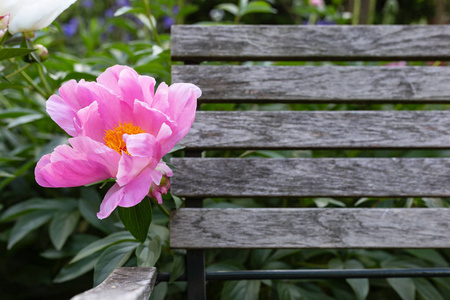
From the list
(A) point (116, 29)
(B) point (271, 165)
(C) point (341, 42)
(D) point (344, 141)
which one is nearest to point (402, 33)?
(C) point (341, 42)

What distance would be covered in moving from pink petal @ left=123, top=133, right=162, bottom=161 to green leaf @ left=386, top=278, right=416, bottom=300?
2.12 feet

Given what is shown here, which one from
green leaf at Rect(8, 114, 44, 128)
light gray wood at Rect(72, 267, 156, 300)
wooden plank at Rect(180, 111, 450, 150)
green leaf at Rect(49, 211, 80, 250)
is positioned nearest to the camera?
light gray wood at Rect(72, 267, 156, 300)

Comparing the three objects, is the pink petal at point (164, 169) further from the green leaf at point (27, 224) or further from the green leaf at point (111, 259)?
the green leaf at point (27, 224)

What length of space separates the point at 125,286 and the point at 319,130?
0.51 meters

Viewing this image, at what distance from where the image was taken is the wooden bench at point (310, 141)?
0.87 meters

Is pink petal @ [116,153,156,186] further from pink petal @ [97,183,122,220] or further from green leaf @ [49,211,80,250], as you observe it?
green leaf @ [49,211,80,250]

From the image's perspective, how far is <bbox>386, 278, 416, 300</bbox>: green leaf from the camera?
91 cm

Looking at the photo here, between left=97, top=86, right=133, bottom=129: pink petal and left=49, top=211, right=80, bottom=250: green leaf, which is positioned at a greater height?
left=97, top=86, right=133, bottom=129: pink petal

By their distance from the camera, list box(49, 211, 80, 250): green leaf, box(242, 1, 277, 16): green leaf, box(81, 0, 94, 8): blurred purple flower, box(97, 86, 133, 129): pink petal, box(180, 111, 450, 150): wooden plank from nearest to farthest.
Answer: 1. box(97, 86, 133, 129): pink petal
2. box(180, 111, 450, 150): wooden plank
3. box(49, 211, 80, 250): green leaf
4. box(242, 1, 277, 16): green leaf
5. box(81, 0, 94, 8): blurred purple flower

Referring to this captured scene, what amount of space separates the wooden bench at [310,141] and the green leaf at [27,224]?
16.2 inches

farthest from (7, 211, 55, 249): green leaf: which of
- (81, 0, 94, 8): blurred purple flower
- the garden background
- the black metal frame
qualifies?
(81, 0, 94, 8): blurred purple flower

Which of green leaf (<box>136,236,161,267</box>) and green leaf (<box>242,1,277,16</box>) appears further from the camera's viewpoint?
green leaf (<box>242,1,277,16</box>)

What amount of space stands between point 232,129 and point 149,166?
322mm

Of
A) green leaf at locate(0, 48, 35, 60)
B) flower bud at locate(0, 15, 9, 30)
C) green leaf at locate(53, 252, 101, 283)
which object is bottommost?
green leaf at locate(53, 252, 101, 283)
